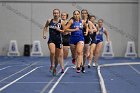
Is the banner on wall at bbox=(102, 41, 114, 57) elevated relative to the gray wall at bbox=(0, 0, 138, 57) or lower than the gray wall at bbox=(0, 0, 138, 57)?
lower

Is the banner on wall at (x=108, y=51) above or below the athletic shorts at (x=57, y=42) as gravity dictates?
below

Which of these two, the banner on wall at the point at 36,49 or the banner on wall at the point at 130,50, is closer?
the banner on wall at the point at 130,50

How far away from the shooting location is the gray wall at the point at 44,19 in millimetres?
23531

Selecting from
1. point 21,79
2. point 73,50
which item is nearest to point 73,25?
point 73,50

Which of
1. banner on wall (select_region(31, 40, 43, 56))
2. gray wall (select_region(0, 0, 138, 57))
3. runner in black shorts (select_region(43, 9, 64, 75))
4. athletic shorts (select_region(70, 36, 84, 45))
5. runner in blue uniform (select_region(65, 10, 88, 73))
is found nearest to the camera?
runner in black shorts (select_region(43, 9, 64, 75))

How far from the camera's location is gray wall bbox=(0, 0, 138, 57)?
77.2ft

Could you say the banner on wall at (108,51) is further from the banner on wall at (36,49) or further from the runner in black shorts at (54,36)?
the runner in black shorts at (54,36)

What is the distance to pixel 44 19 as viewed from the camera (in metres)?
23.9

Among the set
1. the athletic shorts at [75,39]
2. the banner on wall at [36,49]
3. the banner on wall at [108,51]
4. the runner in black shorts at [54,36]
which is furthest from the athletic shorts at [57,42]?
the banner on wall at [36,49]

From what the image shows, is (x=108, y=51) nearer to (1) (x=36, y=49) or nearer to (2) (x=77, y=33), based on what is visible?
(1) (x=36, y=49)

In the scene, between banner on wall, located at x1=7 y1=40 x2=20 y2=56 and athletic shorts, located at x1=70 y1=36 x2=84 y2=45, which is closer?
athletic shorts, located at x1=70 y1=36 x2=84 y2=45

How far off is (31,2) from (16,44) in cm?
263

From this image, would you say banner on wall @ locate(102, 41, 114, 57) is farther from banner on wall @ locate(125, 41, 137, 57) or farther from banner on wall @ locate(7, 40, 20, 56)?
banner on wall @ locate(7, 40, 20, 56)

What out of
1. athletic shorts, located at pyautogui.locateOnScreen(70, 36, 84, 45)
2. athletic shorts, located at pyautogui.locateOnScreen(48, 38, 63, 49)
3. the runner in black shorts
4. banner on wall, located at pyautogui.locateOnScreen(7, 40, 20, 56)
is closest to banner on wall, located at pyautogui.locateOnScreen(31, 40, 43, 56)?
banner on wall, located at pyautogui.locateOnScreen(7, 40, 20, 56)
